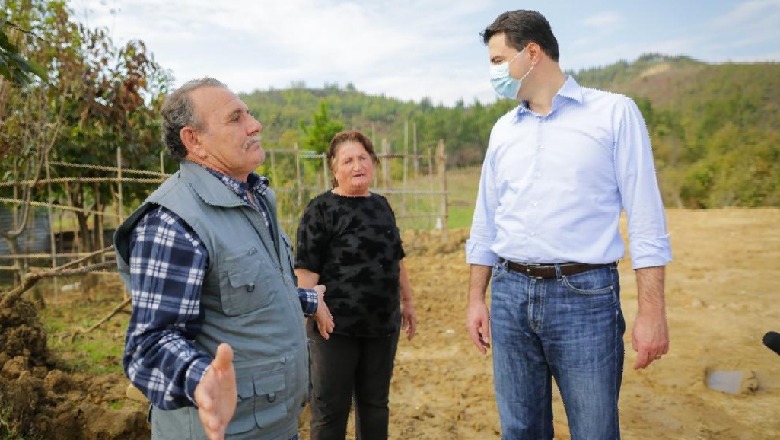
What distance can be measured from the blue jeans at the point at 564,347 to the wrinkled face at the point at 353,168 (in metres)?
0.92

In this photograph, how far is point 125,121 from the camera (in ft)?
26.1

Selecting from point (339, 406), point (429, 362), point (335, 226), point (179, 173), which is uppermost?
point (179, 173)

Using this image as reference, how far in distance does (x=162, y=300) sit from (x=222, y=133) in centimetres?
49

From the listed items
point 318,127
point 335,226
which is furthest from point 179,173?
point 318,127

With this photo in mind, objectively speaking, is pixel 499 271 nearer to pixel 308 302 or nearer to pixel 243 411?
pixel 308 302

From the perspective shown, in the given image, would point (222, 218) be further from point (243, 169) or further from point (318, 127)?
point (318, 127)

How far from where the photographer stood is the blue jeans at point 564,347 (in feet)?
6.58

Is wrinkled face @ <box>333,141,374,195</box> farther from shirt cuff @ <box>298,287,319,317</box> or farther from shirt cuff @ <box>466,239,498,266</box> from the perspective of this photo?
shirt cuff @ <box>298,287,319,317</box>

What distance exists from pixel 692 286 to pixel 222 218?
829 centimetres

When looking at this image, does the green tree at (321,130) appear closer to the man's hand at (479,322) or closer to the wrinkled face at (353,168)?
the wrinkled face at (353,168)

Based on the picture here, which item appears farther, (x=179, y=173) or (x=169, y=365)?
(x=179, y=173)

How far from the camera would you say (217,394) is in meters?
1.19

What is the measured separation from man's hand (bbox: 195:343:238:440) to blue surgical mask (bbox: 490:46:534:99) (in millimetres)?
1483

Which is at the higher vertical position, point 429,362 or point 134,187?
point 134,187
